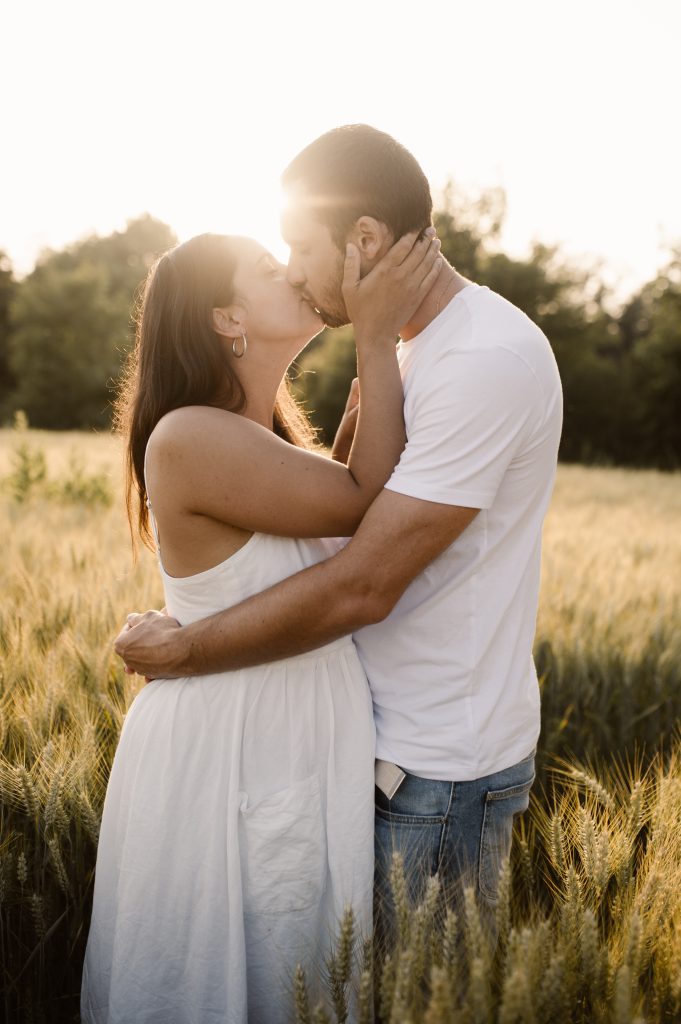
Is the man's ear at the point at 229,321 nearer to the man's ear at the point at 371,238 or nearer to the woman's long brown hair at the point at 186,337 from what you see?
the woman's long brown hair at the point at 186,337

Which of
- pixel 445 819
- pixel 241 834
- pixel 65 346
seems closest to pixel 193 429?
pixel 241 834

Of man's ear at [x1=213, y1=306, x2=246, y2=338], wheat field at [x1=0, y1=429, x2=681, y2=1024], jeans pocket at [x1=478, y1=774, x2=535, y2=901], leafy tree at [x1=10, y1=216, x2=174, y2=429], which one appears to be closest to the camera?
wheat field at [x1=0, y1=429, x2=681, y2=1024]

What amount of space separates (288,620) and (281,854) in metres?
0.56

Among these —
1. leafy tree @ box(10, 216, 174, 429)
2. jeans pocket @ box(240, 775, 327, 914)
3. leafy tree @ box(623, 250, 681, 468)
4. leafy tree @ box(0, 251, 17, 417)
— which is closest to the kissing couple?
jeans pocket @ box(240, 775, 327, 914)

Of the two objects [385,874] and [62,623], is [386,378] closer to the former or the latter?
[385,874]

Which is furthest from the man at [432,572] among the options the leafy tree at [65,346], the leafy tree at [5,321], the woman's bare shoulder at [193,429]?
the leafy tree at [5,321]

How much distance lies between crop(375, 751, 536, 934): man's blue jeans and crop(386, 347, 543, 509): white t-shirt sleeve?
2.32ft

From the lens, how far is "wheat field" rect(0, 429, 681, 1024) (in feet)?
4.38

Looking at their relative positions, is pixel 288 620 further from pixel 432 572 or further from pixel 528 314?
pixel 528 314

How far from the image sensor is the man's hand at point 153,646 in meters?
2.01

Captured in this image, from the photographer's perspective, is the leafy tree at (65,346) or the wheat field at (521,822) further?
the leafy tree at (65,346)

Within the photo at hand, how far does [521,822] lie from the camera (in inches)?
98.5

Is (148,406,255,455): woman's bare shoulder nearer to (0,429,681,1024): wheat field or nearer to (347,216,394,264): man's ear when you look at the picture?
(347,216,394,264): man's ear

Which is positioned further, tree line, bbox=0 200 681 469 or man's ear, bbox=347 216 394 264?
tree line, bbox=0 200 681 469
